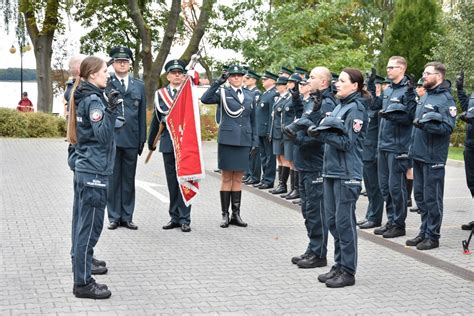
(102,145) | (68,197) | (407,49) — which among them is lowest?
(68,197)

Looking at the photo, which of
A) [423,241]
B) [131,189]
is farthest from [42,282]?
[423,241]

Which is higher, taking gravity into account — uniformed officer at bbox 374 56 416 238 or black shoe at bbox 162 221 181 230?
uniformed officer at bbox 374 56 416 238

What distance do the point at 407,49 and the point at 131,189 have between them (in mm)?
18791

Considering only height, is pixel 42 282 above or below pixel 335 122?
below

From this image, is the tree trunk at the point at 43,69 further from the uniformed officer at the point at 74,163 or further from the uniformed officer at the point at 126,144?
the uniformed officer at the point at 74,163

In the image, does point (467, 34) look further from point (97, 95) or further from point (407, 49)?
point (97, 95)

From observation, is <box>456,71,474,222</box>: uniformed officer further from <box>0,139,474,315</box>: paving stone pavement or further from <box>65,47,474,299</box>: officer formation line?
<box>0,139,474,315</box>: paving stone pavement

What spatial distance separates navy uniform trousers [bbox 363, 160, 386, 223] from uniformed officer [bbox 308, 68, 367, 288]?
10.1 ft

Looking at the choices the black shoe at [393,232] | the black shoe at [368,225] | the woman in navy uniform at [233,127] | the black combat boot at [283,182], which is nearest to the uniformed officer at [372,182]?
the black shoe at [368,225]

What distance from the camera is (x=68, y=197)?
1214 cm

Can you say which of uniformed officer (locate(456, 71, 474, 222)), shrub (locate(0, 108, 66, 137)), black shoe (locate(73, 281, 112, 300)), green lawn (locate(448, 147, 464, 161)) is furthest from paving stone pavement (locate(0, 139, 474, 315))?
shrub (locate(0, 108, 66, 137))

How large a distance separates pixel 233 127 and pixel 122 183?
1620 mm

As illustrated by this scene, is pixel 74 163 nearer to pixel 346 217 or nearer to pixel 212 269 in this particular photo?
pixel 212 269

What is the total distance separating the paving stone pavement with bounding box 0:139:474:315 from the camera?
20.6 ft
